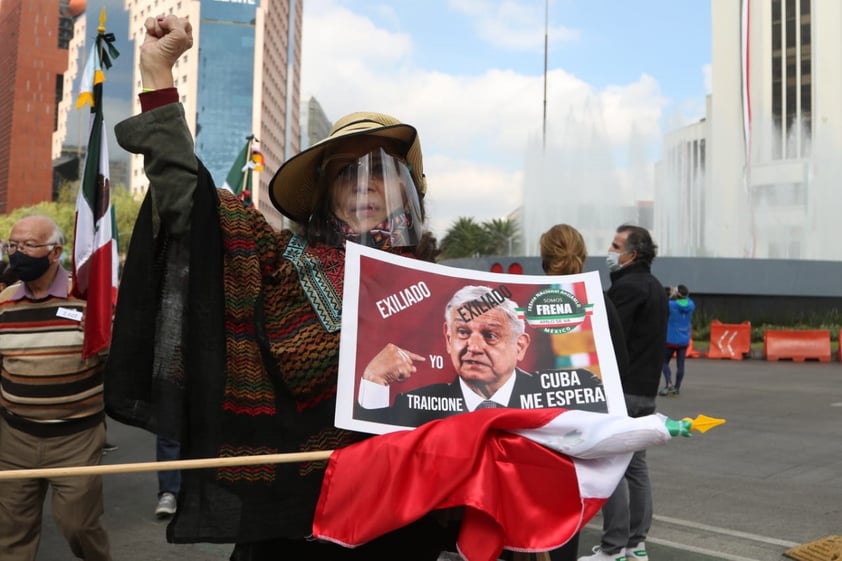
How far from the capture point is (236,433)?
1.92 metres

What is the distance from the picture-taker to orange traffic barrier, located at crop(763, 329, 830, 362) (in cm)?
1891

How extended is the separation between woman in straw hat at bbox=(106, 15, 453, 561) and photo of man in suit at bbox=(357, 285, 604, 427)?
139 millimetres

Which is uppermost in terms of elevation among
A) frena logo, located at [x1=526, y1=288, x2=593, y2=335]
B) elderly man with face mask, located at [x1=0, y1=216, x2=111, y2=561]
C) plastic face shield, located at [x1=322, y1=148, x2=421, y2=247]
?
plastic face shield, located at [x1=322, y1=148, x2=421, y2=247]

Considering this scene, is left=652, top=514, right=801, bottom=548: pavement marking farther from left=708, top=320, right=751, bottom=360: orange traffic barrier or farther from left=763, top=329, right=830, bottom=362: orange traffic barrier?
left=708, top=320, right=751, bottom=360: orange traffic barrier

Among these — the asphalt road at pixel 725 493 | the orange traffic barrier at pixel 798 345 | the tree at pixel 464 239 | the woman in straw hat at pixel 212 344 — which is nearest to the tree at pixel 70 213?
the tree at pixel 464 239

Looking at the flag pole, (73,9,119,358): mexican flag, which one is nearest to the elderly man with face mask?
(73,9,119,358): mexican flag

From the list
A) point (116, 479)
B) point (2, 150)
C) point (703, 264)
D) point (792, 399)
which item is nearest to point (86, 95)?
point (116, 479)

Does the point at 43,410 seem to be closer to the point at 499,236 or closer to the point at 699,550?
the point at 699,550

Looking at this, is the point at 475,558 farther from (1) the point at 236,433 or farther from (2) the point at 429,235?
(2) the point at 429,235

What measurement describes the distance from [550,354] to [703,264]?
23676mm

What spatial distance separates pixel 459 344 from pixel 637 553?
321 cm

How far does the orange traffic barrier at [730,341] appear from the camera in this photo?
781 inches

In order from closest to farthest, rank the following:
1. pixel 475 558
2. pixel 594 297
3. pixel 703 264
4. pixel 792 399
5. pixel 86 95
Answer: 1. pixel 475 558
2. pixel 594 297
3. pixel 86 95
4. pixel 792 399
5. pixel 703 264

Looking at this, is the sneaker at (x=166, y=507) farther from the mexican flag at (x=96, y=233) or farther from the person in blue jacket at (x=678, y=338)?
the person in blue jacket at (x=678, y=338)
